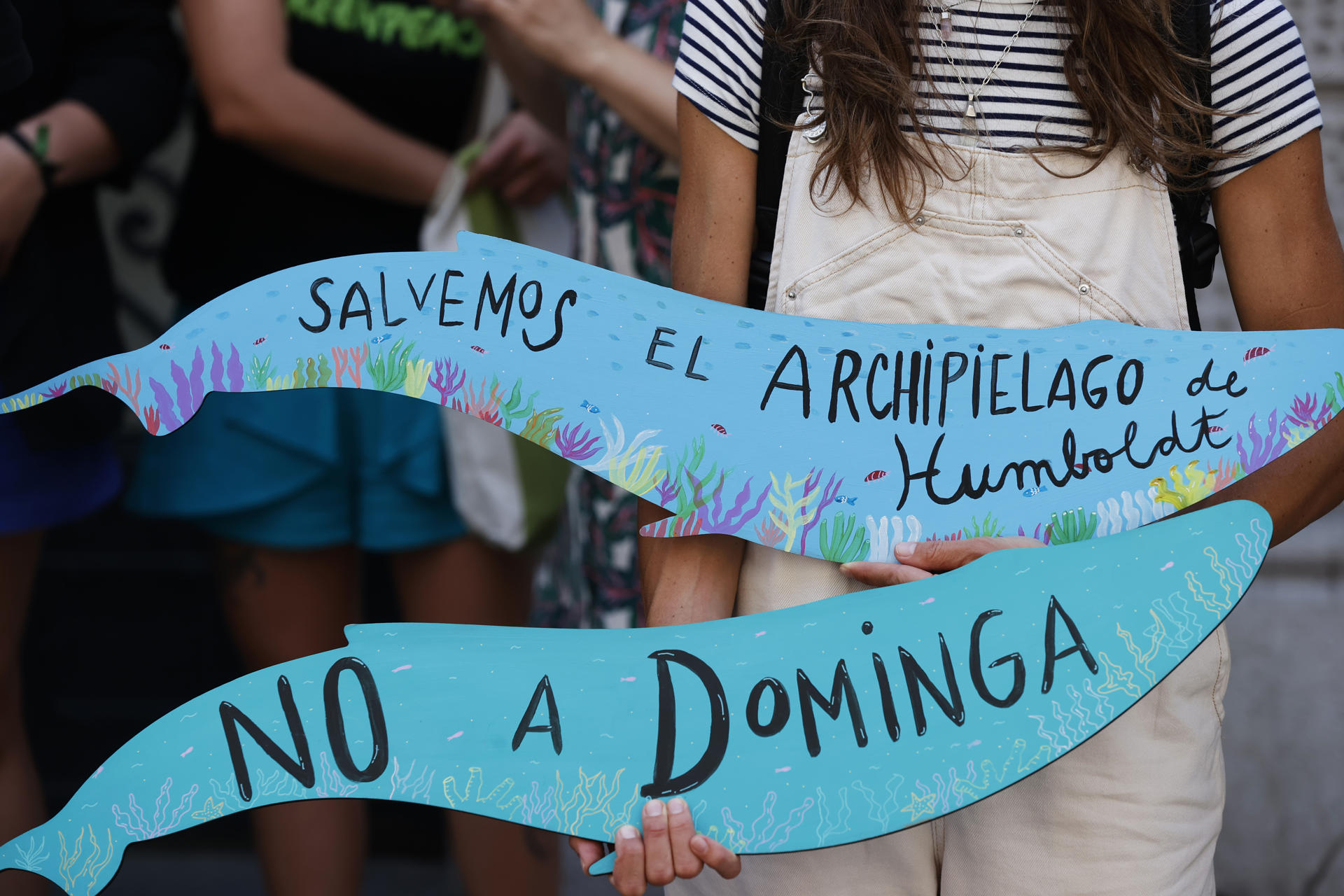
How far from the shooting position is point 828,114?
1.05 meters

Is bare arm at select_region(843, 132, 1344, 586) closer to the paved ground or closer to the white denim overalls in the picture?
the white denim overalls

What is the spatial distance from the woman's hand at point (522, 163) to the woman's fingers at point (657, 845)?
3.70ft

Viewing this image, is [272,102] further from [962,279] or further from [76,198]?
[962,279]

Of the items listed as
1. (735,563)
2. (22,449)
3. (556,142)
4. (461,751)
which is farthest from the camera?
(556,142)

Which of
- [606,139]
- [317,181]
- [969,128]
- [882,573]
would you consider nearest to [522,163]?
[606,139]

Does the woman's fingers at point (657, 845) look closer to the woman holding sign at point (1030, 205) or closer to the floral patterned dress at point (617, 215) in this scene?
the woman holding sign at point (1030, 205)

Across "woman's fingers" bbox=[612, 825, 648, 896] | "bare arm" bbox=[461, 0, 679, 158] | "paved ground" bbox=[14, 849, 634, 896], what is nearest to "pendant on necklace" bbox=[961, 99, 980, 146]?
"bare arm" bbox=[461, 0, 679, 158]

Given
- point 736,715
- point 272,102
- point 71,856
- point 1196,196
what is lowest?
point 71,856

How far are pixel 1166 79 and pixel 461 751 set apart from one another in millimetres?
870

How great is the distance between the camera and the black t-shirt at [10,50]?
1310 millimetres

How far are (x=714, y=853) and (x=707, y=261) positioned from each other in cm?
55

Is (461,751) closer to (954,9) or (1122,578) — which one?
(1122,578)

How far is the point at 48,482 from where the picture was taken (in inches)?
63.2

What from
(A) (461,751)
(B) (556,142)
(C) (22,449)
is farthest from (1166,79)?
(C) (22,449)
